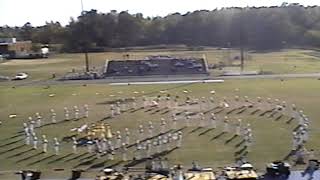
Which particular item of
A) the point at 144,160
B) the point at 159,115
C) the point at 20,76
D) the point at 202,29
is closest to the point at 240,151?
the point at 144,160

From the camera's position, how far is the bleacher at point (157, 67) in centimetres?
3958

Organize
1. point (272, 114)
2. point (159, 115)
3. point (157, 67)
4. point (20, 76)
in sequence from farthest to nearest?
point (157, 67) < point (20, 76) < point (159, 115) < point (272, 114)

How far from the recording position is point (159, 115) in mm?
22156

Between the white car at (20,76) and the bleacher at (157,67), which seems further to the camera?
the bleacher at (157,67)

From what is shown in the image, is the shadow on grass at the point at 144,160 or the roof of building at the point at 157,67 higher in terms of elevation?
the shadow on grass at the point at 144,160

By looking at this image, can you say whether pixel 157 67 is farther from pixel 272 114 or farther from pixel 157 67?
pixel 272 114

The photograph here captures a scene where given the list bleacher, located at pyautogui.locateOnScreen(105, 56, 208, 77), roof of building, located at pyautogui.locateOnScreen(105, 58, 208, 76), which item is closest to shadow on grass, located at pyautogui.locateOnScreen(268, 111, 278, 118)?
bleacher, located at pyautogui.locateOnScreen(105, 56, 208, 77)

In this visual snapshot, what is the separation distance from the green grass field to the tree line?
14.7 metres

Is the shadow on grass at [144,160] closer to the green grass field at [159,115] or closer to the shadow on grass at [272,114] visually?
the green grass field at [159,115]

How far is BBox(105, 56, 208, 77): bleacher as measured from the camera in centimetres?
3958

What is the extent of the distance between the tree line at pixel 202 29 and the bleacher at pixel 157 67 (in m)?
15.9

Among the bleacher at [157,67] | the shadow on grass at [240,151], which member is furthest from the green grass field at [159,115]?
the bleacher at [157,67]

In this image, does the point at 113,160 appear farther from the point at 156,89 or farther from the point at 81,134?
the point at 156,89

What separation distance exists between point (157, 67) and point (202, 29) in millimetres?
23420
